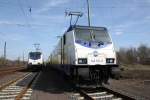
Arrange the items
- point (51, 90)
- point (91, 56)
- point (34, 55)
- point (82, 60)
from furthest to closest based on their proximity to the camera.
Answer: point (34, 55)
point (51, 90)
point (91, 56)
point (82, 60)

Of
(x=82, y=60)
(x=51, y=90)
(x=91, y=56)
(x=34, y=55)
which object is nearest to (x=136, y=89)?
(x=91, y=56)

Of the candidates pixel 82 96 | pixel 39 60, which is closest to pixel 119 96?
pixel 82 96

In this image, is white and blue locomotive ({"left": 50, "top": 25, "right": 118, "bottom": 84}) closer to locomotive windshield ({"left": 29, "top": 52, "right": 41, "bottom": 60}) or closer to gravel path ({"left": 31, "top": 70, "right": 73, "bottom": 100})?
gravel path ({"left": 31, "top": 70, "right": 73, "bottom": 100})

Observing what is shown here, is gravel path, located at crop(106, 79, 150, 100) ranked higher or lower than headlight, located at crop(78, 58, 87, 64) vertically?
lower

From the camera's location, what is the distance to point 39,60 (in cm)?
4325

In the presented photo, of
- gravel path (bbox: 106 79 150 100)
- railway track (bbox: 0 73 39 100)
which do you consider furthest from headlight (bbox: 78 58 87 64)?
railway track (bbox: 0 73 39 100)

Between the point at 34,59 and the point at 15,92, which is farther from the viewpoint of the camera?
the point at 34,59

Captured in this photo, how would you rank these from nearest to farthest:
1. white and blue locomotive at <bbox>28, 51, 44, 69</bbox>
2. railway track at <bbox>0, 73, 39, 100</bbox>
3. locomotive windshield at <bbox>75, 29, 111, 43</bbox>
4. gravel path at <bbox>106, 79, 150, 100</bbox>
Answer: railway track at <bbox>0, 73, 39, 100</bbox>, gravel path at <bbox>106, 79, 150, 100</bbox>, locomotive windshield at <bbox>75, 29, 111, 43</bbox>, white and blue locomotive at <bbox>28, 51, 44, 69</bbox>

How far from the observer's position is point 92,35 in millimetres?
15594

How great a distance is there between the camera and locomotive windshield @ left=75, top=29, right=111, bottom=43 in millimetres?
15410

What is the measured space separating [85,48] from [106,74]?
1651mm

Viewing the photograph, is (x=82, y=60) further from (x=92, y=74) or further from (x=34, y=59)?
(x=34, y=59)

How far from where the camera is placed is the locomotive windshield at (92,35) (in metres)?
15.4

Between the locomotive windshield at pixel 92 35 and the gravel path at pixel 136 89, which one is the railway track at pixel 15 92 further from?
the gravel path at pixel 136 89
